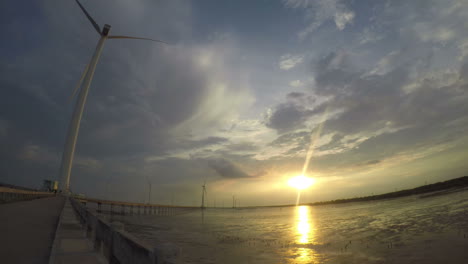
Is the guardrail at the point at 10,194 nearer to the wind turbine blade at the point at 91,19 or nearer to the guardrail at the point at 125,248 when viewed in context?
the guardrail at the point at 125,248

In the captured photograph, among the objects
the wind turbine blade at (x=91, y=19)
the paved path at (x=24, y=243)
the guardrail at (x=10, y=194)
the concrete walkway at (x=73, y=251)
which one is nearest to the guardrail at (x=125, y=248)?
the concrete walkway at (x=73, y=251)

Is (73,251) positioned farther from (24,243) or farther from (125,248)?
(125,248)

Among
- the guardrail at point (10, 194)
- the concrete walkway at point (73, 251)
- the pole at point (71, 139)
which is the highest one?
the pole at point (71, 139)

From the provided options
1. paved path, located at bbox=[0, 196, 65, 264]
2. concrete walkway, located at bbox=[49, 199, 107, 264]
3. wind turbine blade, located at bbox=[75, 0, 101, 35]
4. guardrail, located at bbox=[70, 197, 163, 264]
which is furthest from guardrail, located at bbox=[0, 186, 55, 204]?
wind turbine blade, located at bbox=[75, 0, 101, 35]

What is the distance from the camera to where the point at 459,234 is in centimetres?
1223

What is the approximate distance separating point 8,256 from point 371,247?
14771 mm

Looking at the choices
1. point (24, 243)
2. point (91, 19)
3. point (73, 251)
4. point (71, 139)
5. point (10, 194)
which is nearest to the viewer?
point (73, 251)

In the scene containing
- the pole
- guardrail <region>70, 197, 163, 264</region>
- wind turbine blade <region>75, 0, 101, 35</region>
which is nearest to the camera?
guardrail <region>70, 197, 163, 264</region>

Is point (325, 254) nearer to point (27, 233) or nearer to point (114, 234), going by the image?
point (114, 234)

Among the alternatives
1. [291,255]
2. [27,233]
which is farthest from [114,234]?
[291,255]

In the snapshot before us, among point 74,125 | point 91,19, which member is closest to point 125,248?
point 74,125

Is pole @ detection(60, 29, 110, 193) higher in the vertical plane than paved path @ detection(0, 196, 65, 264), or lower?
higher

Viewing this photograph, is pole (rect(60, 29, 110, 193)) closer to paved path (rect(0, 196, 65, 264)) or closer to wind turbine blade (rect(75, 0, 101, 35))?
wind turbine blade (rect(75, 0, 101, 35))

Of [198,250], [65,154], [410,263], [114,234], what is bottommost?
[198,250]
